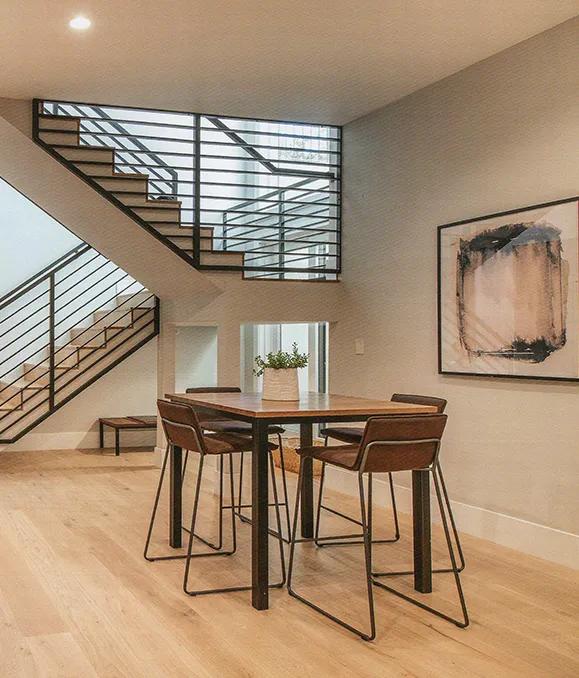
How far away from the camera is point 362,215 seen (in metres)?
6.49

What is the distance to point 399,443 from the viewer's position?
3.56m

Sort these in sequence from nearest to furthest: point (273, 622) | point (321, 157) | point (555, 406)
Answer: point (273, 622), point (555, 406), point (321, 157)

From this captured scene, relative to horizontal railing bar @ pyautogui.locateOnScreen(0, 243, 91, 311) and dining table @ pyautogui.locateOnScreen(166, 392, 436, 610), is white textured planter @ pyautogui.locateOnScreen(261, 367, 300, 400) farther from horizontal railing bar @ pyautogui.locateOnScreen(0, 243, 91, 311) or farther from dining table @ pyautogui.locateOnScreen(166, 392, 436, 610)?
horizontal railing bar @ pyautogui.locateOnScreen(0, 243, 91, 311)

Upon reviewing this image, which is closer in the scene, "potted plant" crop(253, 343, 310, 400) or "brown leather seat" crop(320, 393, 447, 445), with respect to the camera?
"potted plant" crop(253, 343, 310, 400)

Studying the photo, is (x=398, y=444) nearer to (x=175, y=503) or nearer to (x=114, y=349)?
(x=175, y=503)

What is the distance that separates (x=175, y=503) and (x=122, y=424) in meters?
3.81

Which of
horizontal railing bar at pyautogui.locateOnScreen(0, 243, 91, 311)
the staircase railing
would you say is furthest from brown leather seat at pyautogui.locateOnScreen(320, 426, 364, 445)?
horizontal railing bar at pyautogui.locateOnScreen(0, 243, 91, 311)

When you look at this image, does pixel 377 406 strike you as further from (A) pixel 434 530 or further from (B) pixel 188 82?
(B) pixel 188 82

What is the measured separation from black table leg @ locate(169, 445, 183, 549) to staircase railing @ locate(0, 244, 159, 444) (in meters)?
3.63

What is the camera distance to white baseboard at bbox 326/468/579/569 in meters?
4.42

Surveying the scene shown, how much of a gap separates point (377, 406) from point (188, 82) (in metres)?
2.73

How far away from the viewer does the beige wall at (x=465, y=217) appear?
4.50 meters

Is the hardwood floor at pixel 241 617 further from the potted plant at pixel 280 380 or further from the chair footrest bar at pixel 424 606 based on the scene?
the potted plant at pixel 280 380

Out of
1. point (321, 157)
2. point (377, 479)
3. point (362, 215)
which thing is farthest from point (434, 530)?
point (321, 157)
